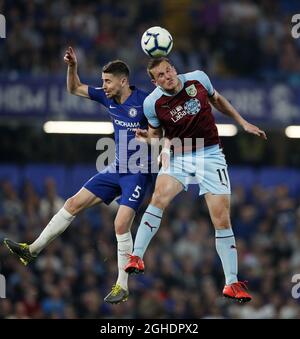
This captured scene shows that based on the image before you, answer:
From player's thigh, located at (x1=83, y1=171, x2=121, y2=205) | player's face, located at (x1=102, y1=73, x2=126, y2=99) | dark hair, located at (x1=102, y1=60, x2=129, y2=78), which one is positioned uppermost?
dark hair, located at (x1=102, y1=60, x2=129, y2=78)

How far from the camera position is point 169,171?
12.8 metres

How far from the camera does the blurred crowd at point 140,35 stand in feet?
71.3

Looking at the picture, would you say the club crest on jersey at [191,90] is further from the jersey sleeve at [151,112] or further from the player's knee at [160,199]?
the player's knee at [160,199]

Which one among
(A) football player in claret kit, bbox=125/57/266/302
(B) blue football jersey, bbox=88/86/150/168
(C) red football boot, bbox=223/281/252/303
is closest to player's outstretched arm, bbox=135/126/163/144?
(A) football player in claret kit, bbox=125/57/266/302

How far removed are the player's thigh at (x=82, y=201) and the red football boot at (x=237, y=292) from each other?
1754 millimetres

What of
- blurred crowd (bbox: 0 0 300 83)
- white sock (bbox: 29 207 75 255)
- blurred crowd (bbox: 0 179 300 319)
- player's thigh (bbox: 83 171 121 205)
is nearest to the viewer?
player's thigh (bbox: 83 171 121 205)

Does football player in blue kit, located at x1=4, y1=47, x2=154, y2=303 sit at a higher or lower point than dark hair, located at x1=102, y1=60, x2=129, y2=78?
lower

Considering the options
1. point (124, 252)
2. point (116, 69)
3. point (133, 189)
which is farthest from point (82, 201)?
point (116, 69)

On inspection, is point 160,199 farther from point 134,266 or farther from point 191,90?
point 191,90

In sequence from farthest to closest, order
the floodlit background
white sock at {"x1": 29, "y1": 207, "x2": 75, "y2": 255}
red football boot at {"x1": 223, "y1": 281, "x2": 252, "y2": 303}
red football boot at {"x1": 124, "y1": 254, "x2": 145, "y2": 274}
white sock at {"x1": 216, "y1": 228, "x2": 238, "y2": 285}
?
the floodlit background
white sock at {"x1": 29, "y1": 207, "x2": 75, "y2": 255}
white sock at {"x1": 216, "y1": 228, "x2": 238, "y2": 285}
red football boot at {"x1": 223, "y1": 281, "x2": 252, "y2": 303}
red football boot at {"x1": 124, "y1": 254, "x2": 145, "y2": 274}

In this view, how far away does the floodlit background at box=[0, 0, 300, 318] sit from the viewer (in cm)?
1945

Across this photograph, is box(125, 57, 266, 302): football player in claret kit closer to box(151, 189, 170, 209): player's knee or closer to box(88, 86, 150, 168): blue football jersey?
box(151, 189, 170, 209): player's knee

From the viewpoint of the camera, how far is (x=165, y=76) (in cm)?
1259

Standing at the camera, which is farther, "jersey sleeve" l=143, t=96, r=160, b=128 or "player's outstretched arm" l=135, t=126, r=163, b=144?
"jersey sleeve" l=143, t=96, r=160, b=128
